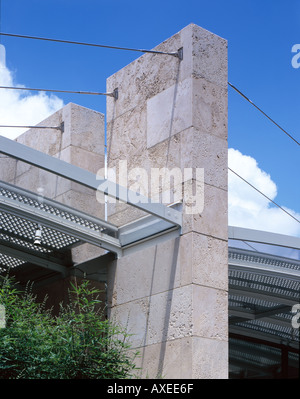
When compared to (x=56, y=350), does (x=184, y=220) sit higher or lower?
higher

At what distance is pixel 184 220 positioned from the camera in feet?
24.8

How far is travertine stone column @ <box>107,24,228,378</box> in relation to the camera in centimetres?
730

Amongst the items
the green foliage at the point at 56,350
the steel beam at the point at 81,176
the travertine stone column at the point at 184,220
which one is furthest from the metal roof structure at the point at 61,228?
the green foliage at the point at 56,350

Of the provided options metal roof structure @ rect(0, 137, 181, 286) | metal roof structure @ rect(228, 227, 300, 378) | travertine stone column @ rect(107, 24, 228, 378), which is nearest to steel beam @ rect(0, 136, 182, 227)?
metal roof structure @ rect(0, 137, 181, 286)

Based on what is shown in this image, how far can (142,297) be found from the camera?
311 inches

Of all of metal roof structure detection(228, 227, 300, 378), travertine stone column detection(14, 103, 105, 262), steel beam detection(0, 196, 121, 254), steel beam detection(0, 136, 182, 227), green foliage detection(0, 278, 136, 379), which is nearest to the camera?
steel beam detection(0, 136, 182, 227)

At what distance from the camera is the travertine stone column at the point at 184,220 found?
24.0 feet

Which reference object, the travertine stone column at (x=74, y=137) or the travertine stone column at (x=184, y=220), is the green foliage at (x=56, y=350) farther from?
the travertine stone column at (x=74, y=137)

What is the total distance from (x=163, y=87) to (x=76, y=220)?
188cm

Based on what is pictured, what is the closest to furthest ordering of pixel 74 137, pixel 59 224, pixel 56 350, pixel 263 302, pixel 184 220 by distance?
pixel 56 350
pixel 184 220
pixel 59 224
pixel 74 137
pixel 263 302

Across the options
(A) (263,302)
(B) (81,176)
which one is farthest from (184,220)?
(A) (263,302)

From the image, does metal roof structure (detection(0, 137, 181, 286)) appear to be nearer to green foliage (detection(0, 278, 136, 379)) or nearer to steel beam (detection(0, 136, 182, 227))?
steel beam (detection(0, 136, 182, 227))

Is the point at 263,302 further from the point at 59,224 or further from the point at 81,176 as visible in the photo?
the point at 81,176
